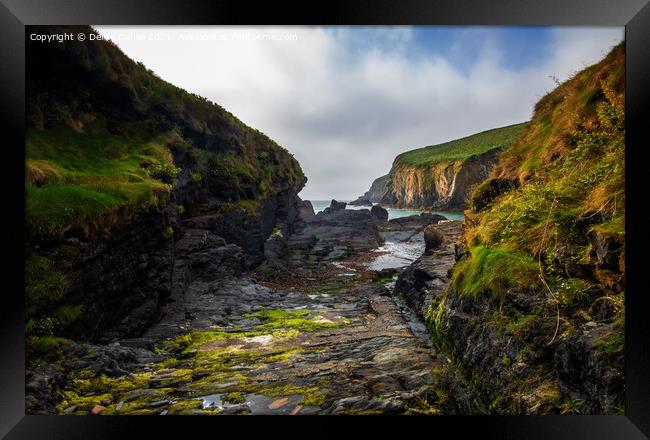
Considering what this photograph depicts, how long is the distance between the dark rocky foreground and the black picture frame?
57cm

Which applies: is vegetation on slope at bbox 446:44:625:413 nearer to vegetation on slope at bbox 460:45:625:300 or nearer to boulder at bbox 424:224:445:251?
vegetation on slope at bbox 460:45:625:300

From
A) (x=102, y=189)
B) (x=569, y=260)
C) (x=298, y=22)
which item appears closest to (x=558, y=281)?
(x=569, y=260)

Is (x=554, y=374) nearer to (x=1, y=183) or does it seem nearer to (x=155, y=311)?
(x=1, y=183)

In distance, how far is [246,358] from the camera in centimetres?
747

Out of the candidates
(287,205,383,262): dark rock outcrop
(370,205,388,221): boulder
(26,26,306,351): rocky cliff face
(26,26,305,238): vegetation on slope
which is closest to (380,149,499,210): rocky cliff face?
(370,205,388,221): boulder

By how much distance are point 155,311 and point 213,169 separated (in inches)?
495

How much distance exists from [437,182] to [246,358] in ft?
222

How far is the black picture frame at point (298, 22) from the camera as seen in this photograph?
3912 millimetres

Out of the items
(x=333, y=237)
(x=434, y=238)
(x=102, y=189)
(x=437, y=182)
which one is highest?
(x=437, y=182)

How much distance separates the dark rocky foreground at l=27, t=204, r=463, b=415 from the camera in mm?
4812

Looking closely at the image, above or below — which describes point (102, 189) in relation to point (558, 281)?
above

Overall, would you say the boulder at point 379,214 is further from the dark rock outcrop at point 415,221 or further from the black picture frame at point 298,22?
the black picture frame at point 298,22

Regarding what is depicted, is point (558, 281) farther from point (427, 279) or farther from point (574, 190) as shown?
point (427, 279)

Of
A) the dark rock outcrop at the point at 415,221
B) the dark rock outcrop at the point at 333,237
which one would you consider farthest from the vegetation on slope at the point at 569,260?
the dark rock outcrop at the point at 415,221
